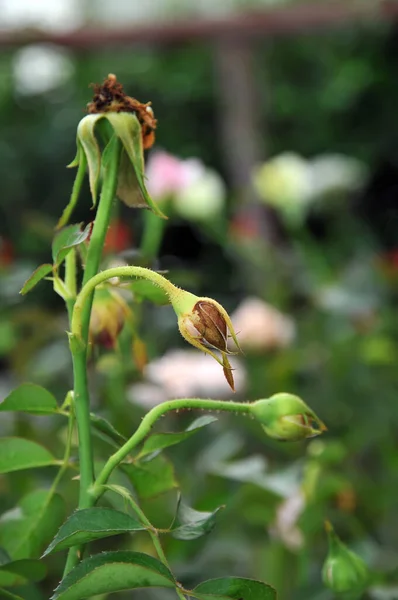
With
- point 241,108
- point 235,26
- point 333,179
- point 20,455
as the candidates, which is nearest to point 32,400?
point 20,455

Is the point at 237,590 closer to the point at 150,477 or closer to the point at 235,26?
the point at 150,477

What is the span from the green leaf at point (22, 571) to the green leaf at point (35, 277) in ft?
0.32

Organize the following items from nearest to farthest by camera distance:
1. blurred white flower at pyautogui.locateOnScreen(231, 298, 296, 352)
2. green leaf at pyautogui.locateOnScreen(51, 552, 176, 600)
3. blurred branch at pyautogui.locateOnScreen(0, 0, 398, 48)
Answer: green leaf at pyautogui.locateOnScreen(51, 552, 176, 600) → blurred white flower at pyautogui.locateOnScreen(231, 298, 296, 352) → blurred branch at pyautogui.locateOnScreen(0, 0, 398, 48)

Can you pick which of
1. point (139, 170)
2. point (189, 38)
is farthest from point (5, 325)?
point (189, 38)

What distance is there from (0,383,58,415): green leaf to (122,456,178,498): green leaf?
0.04 metres

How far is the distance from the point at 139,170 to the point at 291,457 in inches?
23.5

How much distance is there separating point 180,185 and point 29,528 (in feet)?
2.91

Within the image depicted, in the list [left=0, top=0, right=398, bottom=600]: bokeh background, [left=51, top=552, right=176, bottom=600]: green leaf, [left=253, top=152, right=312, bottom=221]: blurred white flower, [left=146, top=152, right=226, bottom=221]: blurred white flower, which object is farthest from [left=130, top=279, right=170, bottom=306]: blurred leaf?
[left=253, top=152, right=312, bottom=221]: blurred white flower

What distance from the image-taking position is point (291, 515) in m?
0.57

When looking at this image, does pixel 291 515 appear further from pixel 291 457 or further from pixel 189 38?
pixel 189 38

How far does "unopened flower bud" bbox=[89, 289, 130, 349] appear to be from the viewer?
0.38 meters

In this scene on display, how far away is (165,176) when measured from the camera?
3.91 ft

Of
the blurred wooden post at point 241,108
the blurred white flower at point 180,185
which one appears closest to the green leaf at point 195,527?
the blurred white flower at point 180,185

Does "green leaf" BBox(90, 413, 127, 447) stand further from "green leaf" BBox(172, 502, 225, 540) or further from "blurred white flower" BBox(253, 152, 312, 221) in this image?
"blurred white flower" BBox(253, 152, 312, 221)
